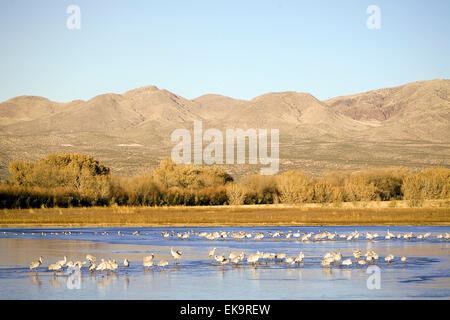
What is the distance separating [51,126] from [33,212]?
105593 mm

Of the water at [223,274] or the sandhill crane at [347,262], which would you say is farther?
the sandhill crane at [347,262]

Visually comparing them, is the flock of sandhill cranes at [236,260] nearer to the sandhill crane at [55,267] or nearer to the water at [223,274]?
the sandhill crane at [55,267]

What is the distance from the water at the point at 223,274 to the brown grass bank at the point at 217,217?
35.3 ft

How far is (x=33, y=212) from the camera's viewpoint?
47000 mm

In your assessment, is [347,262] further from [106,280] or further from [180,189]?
[180,189]

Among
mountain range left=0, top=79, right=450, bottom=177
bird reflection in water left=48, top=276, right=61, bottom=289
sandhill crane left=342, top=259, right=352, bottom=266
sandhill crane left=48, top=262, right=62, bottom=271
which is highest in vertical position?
mountain range left=0, top=79, right=450, bottom=177

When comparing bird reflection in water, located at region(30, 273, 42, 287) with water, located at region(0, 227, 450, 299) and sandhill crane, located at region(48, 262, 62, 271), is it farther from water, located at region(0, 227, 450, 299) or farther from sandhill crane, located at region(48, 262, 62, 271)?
sandhill crane, located at region(48, 262, 62, 271)

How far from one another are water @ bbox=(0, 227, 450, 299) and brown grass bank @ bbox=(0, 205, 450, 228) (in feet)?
35.3

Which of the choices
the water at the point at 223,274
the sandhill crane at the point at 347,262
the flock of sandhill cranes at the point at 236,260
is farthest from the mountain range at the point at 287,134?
the sandhill crane at the point at 347,262

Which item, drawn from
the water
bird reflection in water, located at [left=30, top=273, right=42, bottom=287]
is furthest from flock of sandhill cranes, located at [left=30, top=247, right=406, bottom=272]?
bird reflection in water, located at [left=30, top=273, right=42, bottom=287]

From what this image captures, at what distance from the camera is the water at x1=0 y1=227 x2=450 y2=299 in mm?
17062

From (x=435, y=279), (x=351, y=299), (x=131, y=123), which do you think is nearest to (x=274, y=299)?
(x=351, y=299)

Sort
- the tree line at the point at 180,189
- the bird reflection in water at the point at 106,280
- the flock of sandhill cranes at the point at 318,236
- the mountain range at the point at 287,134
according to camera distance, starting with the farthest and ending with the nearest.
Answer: the mountain range at the point at 287,134
the tree line at the point at 180,189
the flock of sandhill cranes at the point at 318,236
the bird reflection in water at the point at 106,280

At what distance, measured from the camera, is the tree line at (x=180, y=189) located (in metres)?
55.1
